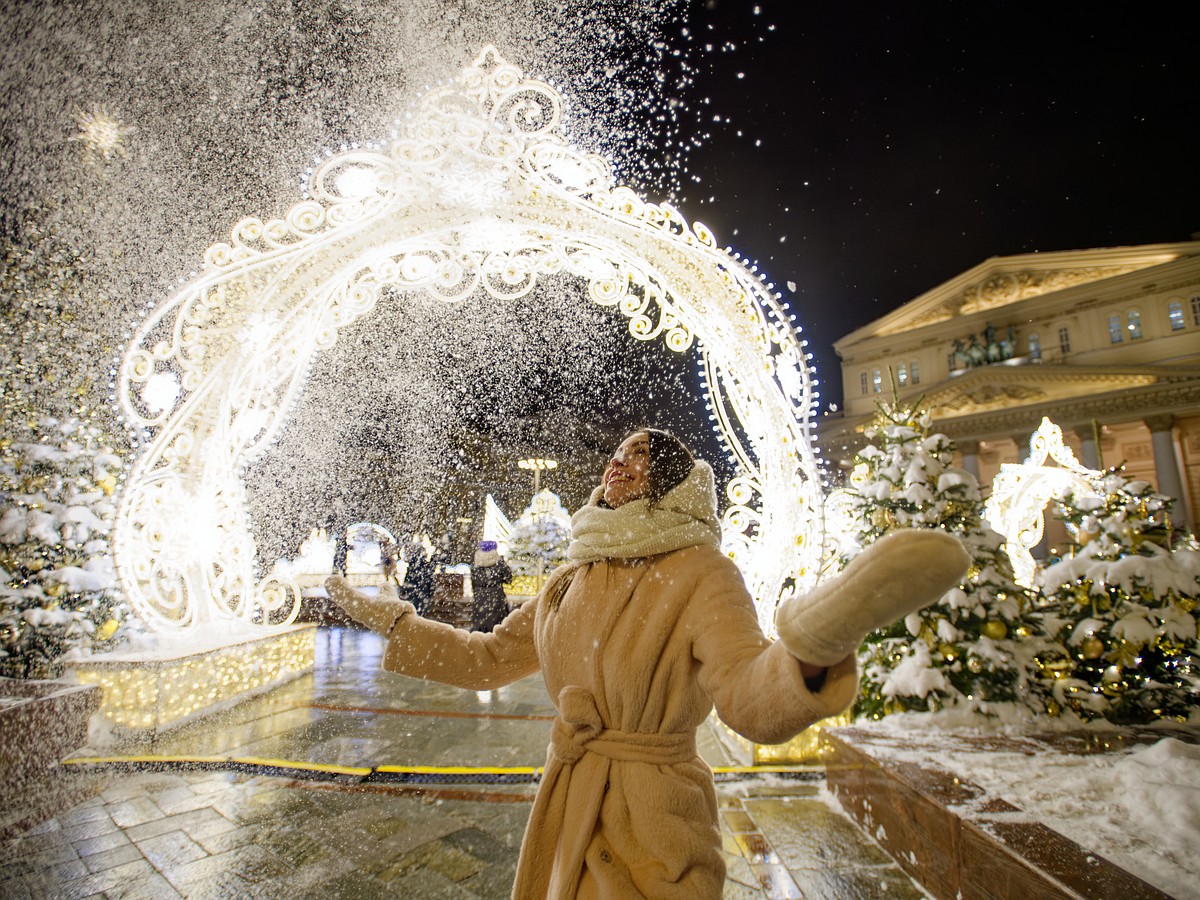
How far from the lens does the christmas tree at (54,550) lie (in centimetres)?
557

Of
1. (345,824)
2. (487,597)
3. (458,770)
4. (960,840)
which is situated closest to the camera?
(960,840)

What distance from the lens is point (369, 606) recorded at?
86.0 inches

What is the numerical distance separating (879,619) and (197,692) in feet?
22.2

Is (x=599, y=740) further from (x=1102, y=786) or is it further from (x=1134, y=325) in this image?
(x=1134, y=325)

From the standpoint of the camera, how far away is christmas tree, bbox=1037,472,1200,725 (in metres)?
4.40

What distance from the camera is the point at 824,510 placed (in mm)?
4816

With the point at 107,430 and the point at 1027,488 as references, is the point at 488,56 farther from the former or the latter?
the point at 1027,488

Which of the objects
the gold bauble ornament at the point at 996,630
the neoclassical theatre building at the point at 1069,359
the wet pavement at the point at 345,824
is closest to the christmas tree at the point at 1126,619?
the gold bauble ornament at the point at 996,630

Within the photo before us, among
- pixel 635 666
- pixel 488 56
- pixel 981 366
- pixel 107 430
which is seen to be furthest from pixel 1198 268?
pixel 107 430

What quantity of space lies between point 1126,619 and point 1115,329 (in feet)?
105

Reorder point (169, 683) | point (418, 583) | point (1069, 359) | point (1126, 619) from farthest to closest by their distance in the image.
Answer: point (1069, 359) → point (418, 583) → point (169, 683) → point (1126, 619)

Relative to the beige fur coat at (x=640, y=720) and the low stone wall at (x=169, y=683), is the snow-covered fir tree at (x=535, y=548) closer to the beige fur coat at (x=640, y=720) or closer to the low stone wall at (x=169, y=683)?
the low stone wall at (x=169, y=683)

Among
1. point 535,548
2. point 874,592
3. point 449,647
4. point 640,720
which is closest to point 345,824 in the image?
point 449,647

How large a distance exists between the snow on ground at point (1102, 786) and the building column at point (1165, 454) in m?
27.9
